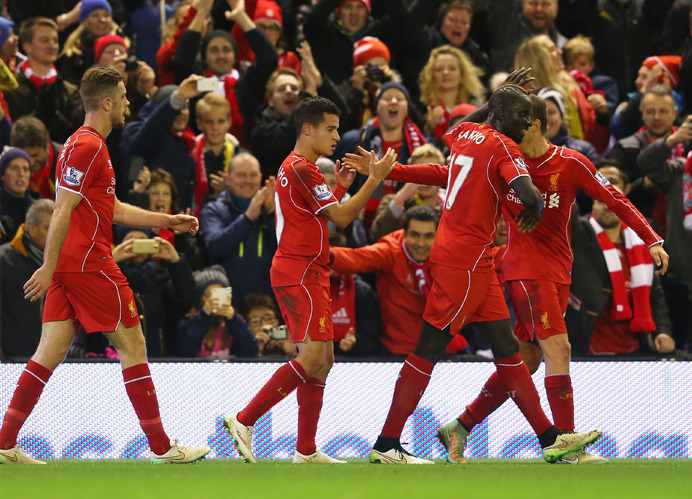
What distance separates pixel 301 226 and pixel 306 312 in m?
0.58

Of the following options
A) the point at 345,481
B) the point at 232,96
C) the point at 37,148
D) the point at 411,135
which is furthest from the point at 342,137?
the point at 345,481

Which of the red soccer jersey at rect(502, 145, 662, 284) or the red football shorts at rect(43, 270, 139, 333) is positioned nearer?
the red football shorts at rect(43, 270, 139, 333)

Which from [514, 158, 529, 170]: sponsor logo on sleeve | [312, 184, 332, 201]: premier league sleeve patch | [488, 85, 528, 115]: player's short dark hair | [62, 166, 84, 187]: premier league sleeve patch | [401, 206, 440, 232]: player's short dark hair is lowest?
[401, 206, 440, 232]: player's short dark hair

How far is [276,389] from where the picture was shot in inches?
285

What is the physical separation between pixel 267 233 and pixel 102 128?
3306 mm

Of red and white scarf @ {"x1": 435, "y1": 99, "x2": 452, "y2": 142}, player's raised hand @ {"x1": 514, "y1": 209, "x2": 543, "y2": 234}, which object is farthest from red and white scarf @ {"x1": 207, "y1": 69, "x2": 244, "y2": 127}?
player's raised hand @ {"x1": 514, "y1": 209, "x2": 543, "y2": 234}

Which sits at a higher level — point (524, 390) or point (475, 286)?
point (475, 286)

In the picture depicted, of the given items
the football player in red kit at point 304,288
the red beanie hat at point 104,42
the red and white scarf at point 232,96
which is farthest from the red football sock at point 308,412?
the red beanie hat at point 104,42

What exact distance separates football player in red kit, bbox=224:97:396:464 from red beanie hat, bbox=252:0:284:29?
5.59 meters

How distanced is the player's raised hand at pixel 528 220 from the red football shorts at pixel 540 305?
0.48m

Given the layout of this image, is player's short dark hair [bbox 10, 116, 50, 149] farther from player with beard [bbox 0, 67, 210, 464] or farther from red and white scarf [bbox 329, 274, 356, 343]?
player with beard [bbox 0, 67, 210, 464]

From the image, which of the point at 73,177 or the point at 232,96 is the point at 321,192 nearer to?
the point at 73,177

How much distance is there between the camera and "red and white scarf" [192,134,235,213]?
11148mm

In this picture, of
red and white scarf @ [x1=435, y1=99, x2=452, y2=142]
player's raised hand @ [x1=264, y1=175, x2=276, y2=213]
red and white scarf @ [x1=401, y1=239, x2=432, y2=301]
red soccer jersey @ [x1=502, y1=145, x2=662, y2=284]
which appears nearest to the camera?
red soccer jersey @ [x1=502, y1=145, x2=662, y2=284]
